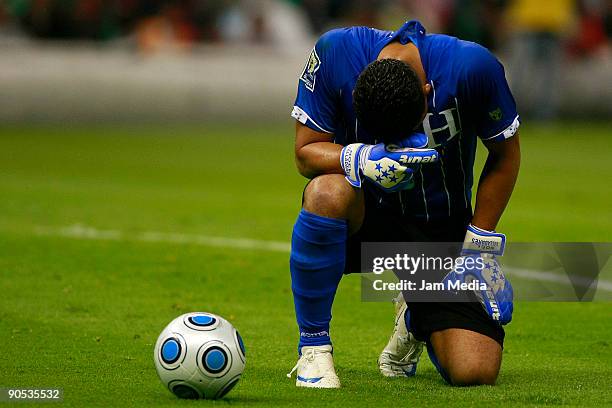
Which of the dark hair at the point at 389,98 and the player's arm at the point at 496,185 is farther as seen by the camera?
the player's arm at the point at 496,185

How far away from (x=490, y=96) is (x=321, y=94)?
0.75 meters

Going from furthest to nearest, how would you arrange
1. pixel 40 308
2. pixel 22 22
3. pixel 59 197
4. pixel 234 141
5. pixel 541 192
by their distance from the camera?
pixel 22 22
pixel 234 141
pixel 541 192
pixel 59 197
pixel 40 308

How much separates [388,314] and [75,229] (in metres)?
3.59

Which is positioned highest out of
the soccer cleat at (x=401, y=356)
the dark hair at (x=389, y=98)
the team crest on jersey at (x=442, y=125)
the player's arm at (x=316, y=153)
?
the dark hair at (x=389, y=98)

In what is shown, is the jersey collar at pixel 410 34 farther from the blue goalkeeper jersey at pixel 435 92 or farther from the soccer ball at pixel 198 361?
the soccer ball at pixel 198 361

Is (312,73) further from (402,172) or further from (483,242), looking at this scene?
(483,242)

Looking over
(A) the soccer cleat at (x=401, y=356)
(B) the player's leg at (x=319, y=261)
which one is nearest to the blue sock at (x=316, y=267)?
(B) the player's leg at (x=319, y=261)

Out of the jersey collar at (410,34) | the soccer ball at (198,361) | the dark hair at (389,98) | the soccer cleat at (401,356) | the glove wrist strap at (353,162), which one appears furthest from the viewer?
the soccer cleat at (401,356)

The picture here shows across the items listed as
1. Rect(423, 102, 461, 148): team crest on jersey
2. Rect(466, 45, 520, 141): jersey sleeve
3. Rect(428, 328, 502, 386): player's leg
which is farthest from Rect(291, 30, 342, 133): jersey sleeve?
Rect(428, 328, 502, 386): player's leg

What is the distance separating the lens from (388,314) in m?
7.35

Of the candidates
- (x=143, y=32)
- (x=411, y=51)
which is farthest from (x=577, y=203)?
(x=143, y=32)

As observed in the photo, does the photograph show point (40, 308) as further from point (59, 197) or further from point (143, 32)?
point (143, 32)

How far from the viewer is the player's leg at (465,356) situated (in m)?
5.43

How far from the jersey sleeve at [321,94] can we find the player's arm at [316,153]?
0.11ft
